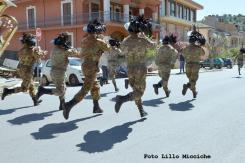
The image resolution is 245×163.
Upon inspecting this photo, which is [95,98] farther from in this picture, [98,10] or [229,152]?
[98,10]

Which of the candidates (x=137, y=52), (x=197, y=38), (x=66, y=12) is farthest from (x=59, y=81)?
(x=66, y=12)

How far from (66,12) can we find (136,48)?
97.3 ft

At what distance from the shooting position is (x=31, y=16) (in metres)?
40.1

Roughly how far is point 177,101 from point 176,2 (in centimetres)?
4204

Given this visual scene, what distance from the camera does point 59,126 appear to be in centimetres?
787

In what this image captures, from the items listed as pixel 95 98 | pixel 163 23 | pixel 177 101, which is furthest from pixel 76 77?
pixel 163 23

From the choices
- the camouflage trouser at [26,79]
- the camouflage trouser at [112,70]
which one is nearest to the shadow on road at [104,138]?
the camouflage trouser at [26,79]

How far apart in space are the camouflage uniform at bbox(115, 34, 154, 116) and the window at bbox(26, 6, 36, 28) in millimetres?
32250

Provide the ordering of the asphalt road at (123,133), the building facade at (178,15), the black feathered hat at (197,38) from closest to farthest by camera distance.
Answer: the asphalt road at (123,133) → the black feathered hat at (197,38) → the building facade at (178,15)

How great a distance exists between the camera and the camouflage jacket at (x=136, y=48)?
8.34 meters

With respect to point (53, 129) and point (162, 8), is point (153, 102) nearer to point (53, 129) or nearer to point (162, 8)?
point (53, 129)

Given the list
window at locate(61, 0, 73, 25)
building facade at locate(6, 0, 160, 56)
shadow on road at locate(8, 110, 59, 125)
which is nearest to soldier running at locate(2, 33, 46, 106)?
shadow on road at locate(8, 110, 59, 125)

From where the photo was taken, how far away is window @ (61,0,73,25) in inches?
1437

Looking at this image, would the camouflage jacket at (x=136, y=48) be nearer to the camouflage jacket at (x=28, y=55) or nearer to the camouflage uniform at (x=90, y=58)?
the camouflage uniform at (x=90, y=58)
